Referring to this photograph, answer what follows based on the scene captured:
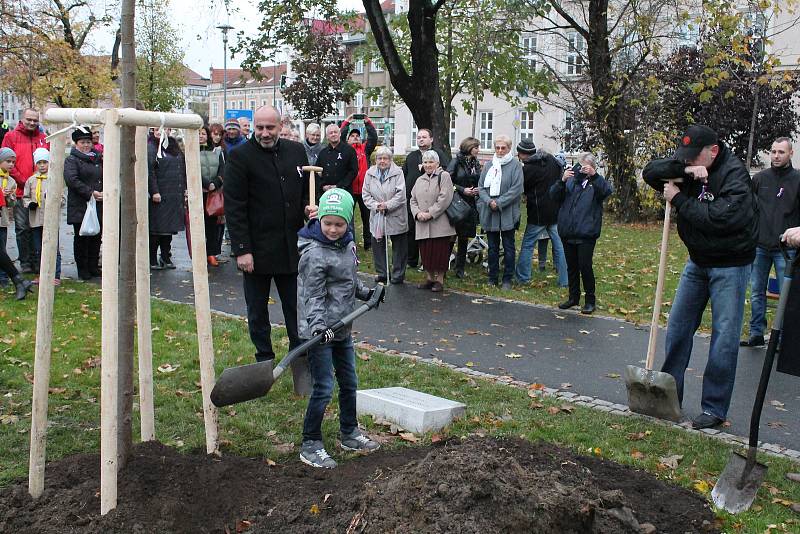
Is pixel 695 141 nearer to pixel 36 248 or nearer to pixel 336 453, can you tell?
pixel 336 453

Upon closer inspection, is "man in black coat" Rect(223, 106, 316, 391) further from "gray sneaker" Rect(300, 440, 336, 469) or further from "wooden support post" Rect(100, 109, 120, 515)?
"wooden support post" Rect(100, 109, 120, 515)

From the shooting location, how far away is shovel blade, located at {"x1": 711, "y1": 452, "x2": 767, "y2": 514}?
4742mm

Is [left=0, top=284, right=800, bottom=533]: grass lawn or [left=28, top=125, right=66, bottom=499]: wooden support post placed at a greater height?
[left=28, top=125, right=66, bottom=499]: wooden support post

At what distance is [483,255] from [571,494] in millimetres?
→ 10284

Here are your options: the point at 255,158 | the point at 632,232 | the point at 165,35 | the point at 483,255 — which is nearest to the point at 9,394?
Answer: the point at 255,158

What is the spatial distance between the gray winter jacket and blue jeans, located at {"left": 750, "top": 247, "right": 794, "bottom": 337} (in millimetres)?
5577

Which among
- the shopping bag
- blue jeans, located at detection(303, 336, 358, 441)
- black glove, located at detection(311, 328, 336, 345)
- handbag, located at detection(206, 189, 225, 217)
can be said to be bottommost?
blue jeans, located at detection(303, 336, 358, 441)

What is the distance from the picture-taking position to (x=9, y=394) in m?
6.44

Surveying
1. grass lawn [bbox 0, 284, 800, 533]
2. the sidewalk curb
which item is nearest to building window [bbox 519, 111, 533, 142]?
the sidewalk curb

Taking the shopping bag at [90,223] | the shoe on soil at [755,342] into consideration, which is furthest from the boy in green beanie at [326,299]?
the shopping bag at [90,223]

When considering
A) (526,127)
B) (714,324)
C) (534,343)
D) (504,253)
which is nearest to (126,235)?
(714,324)

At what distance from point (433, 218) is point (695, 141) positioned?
584cm

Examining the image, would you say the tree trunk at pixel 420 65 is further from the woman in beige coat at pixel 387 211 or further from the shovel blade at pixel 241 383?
the shovel blade at pixel 241 383

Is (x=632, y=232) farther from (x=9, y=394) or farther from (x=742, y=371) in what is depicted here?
(x=9, y=394)
